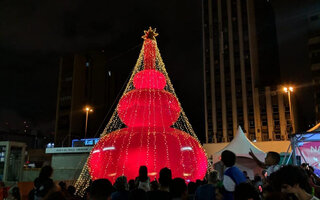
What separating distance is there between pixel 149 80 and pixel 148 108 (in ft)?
5.84

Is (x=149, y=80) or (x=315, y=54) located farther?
(x=315, y=54)

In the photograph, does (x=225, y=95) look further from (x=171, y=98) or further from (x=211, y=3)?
(x=171, y=98)

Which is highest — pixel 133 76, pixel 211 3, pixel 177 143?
pixel 211 3

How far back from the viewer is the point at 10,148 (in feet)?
60.6

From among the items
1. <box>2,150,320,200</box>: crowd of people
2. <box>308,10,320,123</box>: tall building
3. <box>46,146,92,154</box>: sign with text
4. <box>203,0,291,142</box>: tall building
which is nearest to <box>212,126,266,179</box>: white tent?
<box>46,146,92,154</box>: sign with text

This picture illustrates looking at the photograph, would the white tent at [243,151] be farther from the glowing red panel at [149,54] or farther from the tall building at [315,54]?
the tall building at [315,54]

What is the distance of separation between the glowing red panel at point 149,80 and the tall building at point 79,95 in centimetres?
4482

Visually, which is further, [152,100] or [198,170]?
[152,100]

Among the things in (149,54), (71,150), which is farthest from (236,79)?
(149,54)

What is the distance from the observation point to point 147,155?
35.8ft

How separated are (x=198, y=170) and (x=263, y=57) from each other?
55391mm

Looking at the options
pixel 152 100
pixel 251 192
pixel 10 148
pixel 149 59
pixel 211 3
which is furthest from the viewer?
pixel 211 3

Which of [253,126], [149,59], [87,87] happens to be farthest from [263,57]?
[149,59]

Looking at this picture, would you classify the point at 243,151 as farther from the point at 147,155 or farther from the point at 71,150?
the point at 71,150
